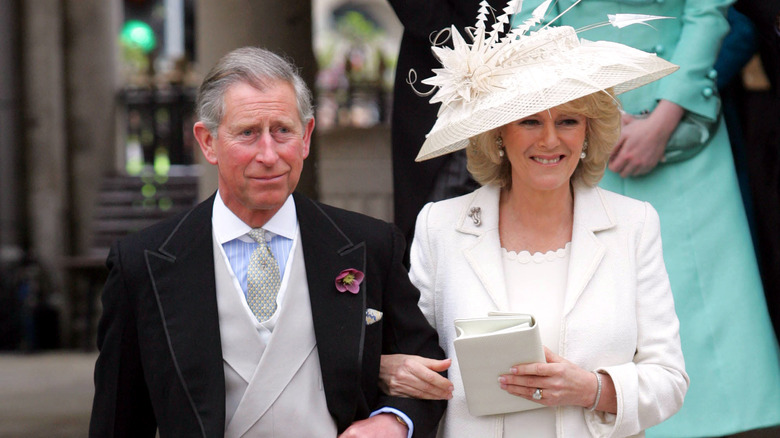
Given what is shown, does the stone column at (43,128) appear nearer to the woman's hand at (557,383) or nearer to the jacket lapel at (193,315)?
the jacket lapel at (193,315)

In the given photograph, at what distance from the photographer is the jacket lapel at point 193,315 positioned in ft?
8.30

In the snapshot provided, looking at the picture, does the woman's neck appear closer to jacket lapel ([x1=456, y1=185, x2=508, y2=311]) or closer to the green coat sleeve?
jacket lapel ([x1=456, y1=185, x2=508, y2=311])

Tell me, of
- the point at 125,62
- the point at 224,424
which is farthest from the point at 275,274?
the point at 125,62

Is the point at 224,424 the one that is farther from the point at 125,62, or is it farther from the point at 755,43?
the point at 125,62

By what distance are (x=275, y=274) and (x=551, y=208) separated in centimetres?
76

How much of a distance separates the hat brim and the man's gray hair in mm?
415

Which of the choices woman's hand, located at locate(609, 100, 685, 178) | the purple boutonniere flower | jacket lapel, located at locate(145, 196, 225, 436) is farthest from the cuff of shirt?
woman's hand, located at locate(609, 100, 685, 178)

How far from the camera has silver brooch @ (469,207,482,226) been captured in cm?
290

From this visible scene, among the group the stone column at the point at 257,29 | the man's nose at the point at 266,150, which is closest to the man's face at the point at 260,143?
the man's nose at the point at 266,150

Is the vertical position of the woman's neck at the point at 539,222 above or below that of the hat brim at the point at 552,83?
below

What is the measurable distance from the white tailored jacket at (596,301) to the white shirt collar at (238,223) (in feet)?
1.32

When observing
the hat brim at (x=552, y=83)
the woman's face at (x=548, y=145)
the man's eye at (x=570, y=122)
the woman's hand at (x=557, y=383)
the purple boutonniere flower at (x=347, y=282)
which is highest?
the hat brim at (x=552, y=83)

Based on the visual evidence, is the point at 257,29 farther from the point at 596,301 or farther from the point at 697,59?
the point at 596,301

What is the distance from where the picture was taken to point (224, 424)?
2.54 m
